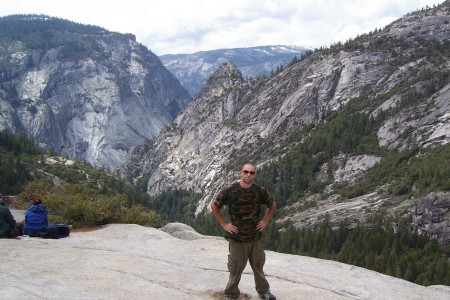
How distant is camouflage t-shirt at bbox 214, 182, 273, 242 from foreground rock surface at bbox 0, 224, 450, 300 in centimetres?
237

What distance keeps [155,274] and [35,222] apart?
908 centimetres

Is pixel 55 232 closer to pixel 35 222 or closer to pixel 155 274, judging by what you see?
pixel 35 222

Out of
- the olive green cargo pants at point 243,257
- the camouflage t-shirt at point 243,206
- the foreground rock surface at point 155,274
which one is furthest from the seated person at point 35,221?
the camouflage t-shirt at point 243,206

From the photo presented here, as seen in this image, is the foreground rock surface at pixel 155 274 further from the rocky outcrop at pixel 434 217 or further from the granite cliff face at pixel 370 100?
the granite cliff face at pixel 370 100

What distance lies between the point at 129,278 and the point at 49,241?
7.73m

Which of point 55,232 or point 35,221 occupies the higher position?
point 35,221

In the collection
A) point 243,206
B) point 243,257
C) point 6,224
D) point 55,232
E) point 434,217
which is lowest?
point 434,217

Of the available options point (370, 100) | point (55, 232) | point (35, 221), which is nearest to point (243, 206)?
point (55, 232)

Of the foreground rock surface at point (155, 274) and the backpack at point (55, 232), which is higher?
the backpack at point (55, 232)

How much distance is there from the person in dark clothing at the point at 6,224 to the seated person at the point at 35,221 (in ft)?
2.89

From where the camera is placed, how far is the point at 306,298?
1463 cm

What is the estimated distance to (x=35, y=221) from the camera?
22.2 metres

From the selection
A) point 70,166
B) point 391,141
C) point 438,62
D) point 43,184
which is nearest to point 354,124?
point 391,141

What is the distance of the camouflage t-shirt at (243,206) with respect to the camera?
12523mm
